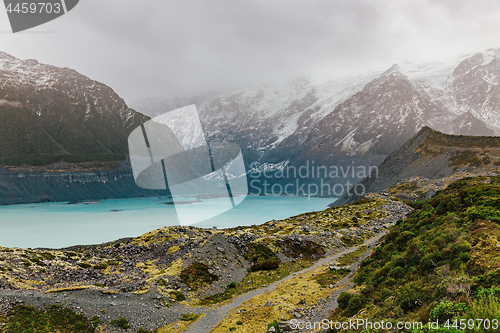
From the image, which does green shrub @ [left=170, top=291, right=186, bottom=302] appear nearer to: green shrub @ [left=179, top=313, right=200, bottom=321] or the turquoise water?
green shrub @ [left=179, top=313, right=200, bottom=321]

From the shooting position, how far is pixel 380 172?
543 ft

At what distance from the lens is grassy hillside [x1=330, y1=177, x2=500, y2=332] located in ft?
38.2

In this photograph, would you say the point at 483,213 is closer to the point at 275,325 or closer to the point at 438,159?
the point at 275,325

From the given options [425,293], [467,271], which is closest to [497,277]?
[467,271]

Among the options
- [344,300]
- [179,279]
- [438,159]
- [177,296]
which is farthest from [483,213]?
[438,159]

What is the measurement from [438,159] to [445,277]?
127602 mm

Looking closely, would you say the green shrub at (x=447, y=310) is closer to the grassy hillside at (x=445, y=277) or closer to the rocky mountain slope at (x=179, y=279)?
the grassy hillside at (x=445, y=277)

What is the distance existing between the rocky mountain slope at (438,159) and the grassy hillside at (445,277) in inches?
3491

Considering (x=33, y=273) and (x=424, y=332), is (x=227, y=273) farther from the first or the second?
(x=424, y=332)

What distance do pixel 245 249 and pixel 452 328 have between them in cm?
3664

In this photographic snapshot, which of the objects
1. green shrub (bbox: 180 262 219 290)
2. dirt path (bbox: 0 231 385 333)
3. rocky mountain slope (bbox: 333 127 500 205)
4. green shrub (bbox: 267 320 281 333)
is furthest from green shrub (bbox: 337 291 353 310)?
rocky mountain slope (bbox: 333 127 500 205)

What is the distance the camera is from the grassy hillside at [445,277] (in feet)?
38.2

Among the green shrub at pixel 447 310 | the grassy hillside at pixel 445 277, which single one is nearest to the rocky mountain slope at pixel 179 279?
the grassy hillside at pixel 445 277

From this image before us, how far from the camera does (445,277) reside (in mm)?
14516
